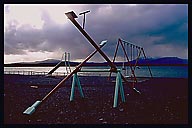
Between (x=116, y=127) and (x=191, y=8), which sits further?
(x=116, y=127)

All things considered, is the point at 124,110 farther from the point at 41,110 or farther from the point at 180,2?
the point at 180,2

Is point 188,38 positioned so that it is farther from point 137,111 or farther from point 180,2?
point 137,111

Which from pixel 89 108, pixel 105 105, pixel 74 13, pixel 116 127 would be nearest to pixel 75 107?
pixel 89 108

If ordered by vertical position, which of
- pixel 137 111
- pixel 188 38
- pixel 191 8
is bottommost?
pixel 137 111

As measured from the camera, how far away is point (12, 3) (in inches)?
107

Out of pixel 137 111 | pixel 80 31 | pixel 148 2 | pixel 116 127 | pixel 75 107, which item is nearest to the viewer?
pixel 148 2

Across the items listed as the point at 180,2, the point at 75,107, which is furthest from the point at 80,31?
the point at 75,107

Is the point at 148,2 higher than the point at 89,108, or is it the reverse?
the point at 148,2

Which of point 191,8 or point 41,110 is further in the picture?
point 41,110

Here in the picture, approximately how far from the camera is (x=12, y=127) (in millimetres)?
2787

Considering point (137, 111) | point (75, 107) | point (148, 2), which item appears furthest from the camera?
point (75, 107)

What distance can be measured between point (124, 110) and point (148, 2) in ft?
7.49

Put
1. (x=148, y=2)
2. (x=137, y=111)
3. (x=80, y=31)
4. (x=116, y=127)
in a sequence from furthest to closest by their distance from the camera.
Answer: (x=137, y=111) < (x=80, y=31) < (x=116, y=127) < (x=148, y=2)

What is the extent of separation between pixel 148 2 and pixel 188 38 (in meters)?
0.70
